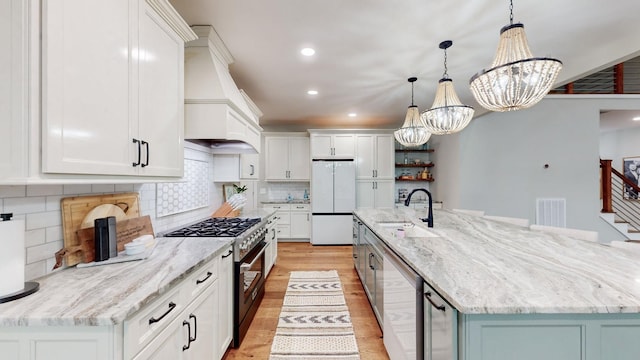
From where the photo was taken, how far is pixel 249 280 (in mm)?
2359

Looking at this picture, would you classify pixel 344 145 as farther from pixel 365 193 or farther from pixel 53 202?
pixel 53 202

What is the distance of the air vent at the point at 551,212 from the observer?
493cm

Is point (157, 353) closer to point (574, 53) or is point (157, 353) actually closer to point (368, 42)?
point (368, 42)

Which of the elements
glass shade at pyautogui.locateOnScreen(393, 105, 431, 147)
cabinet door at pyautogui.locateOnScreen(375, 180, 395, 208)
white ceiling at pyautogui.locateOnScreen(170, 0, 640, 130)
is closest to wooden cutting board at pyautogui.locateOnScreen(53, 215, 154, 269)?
white ceiling at pyautogui.locateOnScreen(170, 0, 640, 130)

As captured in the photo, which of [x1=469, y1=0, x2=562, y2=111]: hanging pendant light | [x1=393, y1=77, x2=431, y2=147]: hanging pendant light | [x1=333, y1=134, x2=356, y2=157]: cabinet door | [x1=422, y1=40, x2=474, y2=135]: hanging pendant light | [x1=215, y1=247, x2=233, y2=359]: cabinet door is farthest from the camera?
[x1=333, y1=134, x2=356, y2=157]: cabinet door

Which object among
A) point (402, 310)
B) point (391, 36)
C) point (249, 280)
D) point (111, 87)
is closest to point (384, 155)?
point (391, 36)

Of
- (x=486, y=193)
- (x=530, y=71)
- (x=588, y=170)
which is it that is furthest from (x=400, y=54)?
(x=588, y=170)

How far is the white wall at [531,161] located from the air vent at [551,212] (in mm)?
99

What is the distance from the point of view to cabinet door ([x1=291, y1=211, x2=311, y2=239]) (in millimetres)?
5852

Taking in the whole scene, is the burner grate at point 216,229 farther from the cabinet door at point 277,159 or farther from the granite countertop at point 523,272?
the cabinet door at point 277,159

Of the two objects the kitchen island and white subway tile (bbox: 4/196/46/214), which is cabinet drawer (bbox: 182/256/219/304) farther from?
the kitchen island

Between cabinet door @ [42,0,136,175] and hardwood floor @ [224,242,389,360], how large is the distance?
1.74 m

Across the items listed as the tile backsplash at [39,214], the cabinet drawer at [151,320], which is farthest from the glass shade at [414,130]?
the tile backsplash at [39,214]

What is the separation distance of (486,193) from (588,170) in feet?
6.33
